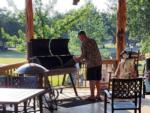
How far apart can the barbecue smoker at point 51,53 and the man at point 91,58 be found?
29 centimetres

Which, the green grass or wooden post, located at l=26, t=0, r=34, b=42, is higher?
wooden post, located at l=26, t=0, r=34, b=42

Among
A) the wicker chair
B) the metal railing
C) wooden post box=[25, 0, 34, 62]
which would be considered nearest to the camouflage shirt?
the metal railing

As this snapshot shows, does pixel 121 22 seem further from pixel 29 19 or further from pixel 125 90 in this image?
pixel 125 90

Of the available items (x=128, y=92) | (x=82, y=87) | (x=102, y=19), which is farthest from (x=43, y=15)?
(x=128, y=92)

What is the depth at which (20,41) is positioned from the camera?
15.7 m

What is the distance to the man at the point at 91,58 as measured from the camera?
7.88 m

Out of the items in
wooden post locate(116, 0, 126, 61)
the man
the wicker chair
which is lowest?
the wicker chair

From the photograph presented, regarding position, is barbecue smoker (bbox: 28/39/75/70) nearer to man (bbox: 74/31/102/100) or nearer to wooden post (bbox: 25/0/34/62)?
man (bbox: 74/31/102/100)

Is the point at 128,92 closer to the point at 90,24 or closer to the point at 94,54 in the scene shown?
the point at 94,54

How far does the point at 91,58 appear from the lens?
314 inches

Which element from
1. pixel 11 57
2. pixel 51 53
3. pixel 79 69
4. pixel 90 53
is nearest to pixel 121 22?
pixel 79 69

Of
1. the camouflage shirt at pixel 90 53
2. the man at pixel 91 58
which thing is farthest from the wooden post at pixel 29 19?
the camouflage shirt at pixel 90 53

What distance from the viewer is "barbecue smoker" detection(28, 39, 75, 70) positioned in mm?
7956

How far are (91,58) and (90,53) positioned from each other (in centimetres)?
10
